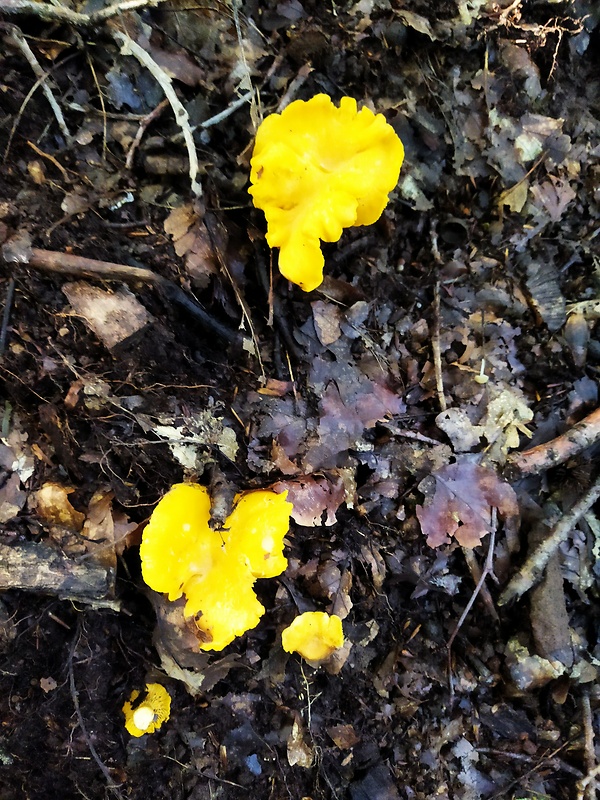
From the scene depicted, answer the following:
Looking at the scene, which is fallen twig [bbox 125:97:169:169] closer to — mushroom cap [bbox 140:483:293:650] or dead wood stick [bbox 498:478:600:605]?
mushroom cap [bbox 140:483:293:650]

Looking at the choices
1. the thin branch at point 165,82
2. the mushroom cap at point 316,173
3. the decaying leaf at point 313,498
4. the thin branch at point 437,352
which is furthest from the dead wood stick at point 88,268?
the thin branch at point 437,352

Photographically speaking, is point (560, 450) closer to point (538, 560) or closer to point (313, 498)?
point (538, 560)

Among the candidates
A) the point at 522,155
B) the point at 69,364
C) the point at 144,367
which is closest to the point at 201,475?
the point at 144,367

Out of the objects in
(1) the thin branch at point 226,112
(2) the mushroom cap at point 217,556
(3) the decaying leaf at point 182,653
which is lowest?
(3) the decaying leaf at point 182,653

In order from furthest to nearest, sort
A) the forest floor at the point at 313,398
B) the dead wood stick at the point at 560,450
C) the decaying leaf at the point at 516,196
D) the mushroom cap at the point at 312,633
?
the decaying leaf at the point at 516,196 → the dead wood stick at the point at 560,450 → the mushroom cap at the point at 312,633 → the forest floor at the point at 313,398

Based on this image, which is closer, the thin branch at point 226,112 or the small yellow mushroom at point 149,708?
the thin branch at point 226,112

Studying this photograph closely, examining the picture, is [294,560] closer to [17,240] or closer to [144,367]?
[144,367]

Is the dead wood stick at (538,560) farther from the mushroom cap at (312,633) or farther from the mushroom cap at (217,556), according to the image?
the mushroom cap at (217,556)

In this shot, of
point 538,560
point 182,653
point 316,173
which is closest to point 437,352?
point 316,173
